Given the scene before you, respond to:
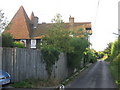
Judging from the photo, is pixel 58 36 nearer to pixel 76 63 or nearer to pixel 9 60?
pixel 76 63

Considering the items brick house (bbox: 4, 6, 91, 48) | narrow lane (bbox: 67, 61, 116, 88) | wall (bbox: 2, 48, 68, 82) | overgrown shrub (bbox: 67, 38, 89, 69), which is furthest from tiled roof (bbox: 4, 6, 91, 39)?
Result: wall (bbox: 2, 48, 68, 82)

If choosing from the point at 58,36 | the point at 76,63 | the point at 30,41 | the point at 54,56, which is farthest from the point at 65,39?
the point at 30,41

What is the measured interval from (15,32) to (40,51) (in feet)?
81.2

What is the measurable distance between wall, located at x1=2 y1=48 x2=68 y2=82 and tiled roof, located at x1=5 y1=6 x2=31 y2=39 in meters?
23.4

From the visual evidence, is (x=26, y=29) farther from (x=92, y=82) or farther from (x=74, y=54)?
(x=92, y=82)

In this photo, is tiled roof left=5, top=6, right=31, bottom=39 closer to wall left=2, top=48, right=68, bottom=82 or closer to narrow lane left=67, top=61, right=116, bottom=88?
narrow lane left=67, top=61, right=116, bottom=88

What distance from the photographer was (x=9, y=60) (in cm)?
966

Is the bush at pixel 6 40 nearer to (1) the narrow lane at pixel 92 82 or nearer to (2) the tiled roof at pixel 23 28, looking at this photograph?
(1) the narrow lane at pixel 92 82

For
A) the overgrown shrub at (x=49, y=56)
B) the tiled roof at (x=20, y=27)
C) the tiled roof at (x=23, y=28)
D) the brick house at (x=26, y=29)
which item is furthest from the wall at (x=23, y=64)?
the tiled roof at (x=20, y=27)

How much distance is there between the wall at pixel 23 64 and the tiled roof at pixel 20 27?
2339cm

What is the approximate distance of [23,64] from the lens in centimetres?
1013

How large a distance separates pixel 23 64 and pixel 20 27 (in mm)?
26149

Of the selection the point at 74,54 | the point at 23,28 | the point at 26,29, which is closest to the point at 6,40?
the point at 74,54

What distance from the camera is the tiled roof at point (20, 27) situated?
34.3m
